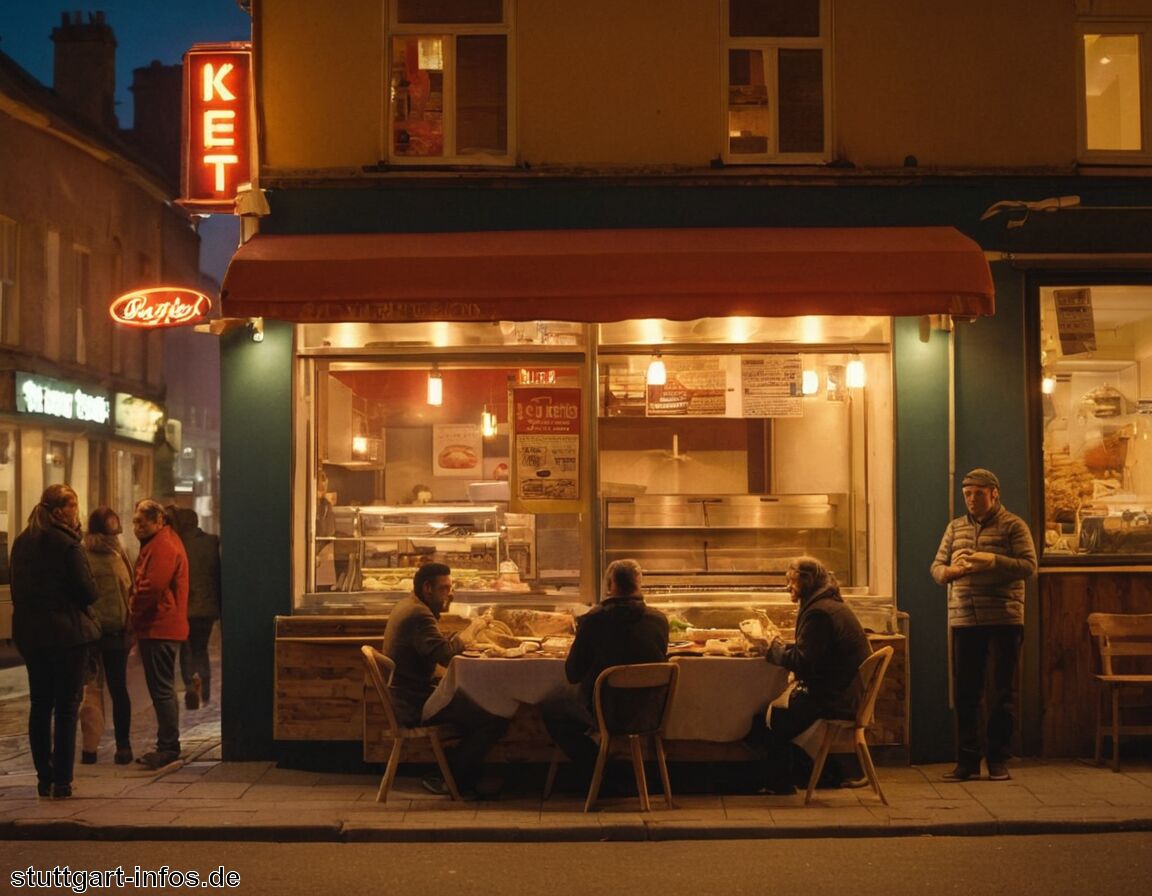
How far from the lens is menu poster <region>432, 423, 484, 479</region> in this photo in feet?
34.8

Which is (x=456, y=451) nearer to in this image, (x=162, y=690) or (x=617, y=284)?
(x=617, y=284)

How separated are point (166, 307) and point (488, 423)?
2645 mm

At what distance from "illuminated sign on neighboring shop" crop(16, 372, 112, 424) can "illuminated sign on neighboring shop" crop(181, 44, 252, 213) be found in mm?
9408

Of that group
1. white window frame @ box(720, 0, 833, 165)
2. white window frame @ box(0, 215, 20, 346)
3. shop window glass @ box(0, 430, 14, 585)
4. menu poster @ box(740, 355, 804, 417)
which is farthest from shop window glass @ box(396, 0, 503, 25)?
shop window glass @ box(0, 430, 14, 585)

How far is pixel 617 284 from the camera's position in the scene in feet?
28.6

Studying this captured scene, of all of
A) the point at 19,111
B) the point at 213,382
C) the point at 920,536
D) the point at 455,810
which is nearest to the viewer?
the point at 455,810

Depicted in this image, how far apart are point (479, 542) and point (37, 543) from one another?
3518 millimetres

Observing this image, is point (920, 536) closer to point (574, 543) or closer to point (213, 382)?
point (574, 543)

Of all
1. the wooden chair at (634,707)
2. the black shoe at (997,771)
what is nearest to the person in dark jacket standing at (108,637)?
the wooden chair at (634,707)

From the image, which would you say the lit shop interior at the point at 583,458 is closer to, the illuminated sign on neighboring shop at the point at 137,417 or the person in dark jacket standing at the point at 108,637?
the person in dark jacket standing at the point at 108,637

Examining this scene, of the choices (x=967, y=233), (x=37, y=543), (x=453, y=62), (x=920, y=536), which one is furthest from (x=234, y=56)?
(x=920, y=536)

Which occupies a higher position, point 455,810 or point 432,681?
point 432,681

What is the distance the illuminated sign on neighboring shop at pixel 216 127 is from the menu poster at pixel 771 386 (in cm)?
422

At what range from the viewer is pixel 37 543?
8.01 metres
